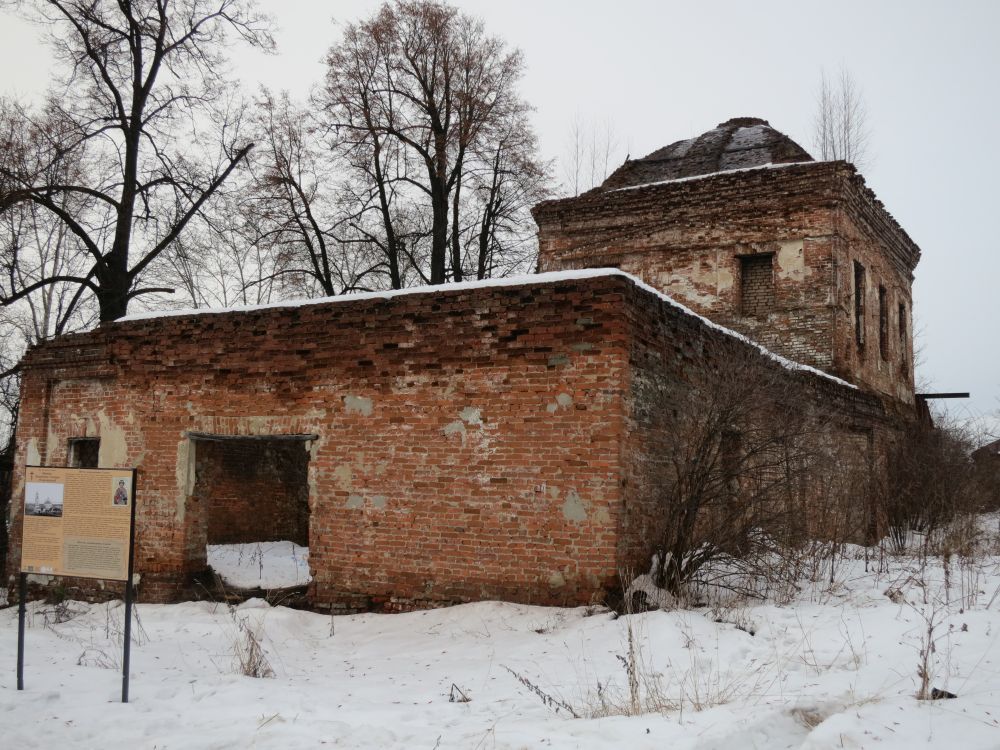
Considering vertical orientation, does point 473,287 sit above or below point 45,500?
above

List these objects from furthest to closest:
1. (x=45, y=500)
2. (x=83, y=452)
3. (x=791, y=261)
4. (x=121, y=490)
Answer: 1. (x=791, y=261)
2. (x=83, y=452)
3. (x=45, y=500)
4. (x=121, y=490)

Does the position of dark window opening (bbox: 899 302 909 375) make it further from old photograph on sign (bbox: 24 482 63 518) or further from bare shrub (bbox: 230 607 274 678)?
old photograph on sign (bbox: 24 482 63 518)

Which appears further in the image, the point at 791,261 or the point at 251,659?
the point at 791,261

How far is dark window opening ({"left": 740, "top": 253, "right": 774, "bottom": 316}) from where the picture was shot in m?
15.9

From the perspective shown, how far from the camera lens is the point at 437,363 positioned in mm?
7754

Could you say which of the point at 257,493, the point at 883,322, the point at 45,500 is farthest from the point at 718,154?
the point at 45,500

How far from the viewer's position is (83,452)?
36.5ft

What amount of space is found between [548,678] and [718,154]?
1530cm

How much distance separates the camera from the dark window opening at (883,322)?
59.2 feet

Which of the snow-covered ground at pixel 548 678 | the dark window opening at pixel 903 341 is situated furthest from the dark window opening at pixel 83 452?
the dark window opening at pixel 903 341

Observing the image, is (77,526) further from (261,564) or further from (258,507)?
(258,507)

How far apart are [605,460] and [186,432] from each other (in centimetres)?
492

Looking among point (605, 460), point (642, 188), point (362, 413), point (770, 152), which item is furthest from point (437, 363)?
point (770, 152)

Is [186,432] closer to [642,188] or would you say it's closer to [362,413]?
[362,413]
